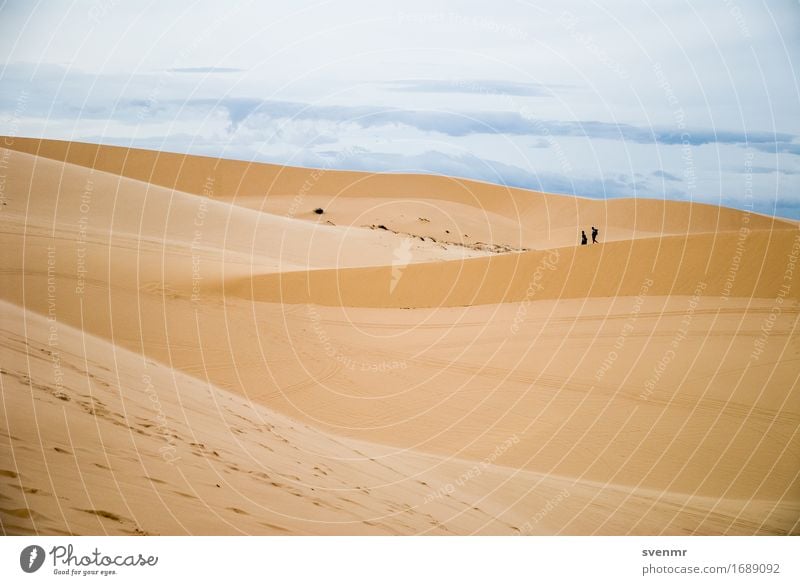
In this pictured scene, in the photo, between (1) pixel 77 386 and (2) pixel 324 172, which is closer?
(1) pixel 77 386

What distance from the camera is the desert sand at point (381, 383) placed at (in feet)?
22.1

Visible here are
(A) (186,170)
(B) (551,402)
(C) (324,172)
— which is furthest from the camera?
(C) (324,172)

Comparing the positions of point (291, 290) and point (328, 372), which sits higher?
point (291, 290)

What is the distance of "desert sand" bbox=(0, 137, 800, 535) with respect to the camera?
6727 millimetres

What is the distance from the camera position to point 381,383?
11516mm

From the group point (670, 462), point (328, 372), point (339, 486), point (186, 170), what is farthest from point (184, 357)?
point (186, 170)

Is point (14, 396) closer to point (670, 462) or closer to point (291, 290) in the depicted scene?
point (670, 462)

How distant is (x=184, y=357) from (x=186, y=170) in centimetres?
4011

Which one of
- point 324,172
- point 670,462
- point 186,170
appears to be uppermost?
point 324,172

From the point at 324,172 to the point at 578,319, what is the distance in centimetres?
4397

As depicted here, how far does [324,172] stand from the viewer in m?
56.3

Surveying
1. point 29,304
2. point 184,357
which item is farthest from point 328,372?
point 29,304

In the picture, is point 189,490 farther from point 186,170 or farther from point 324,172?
point 324,172

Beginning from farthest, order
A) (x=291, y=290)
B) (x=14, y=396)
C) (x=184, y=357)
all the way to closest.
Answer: (x=291, y=290), (x=184, y=357), (x=14, y=396)
